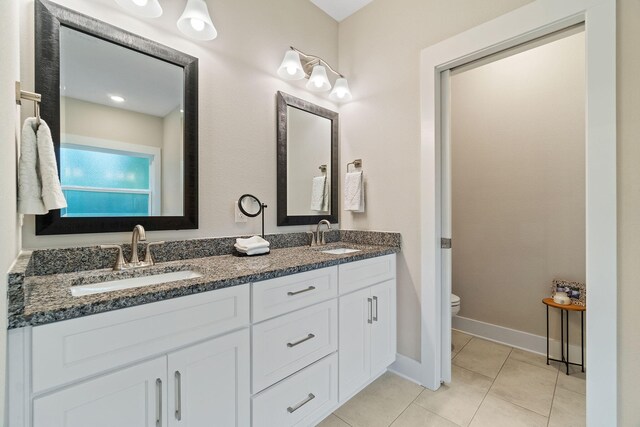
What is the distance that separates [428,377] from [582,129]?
2.09m

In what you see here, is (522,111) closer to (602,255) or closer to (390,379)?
(602,255)

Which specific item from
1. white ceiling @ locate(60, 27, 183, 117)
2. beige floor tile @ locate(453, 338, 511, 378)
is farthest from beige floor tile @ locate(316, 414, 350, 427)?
white ceiling @ locate(60, 27, 183, 117)

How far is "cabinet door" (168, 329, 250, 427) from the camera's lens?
939 millimetres

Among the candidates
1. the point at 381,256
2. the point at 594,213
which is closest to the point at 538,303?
the point at 594,213

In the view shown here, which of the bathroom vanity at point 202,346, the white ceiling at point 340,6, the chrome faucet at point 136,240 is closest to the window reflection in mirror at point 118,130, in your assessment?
the chrome faucet at point 136,240

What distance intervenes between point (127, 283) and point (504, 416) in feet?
6.68

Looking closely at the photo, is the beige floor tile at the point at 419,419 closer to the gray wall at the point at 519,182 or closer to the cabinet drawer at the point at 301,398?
the cabinet drawer at the point at 301,398

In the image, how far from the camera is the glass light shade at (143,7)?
127 cm

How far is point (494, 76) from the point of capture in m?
2.51

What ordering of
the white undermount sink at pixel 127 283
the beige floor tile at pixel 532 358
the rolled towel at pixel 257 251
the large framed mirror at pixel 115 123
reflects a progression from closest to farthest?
the white undermount sink at pixel 127 283, the large framed mirror at pixel 115 123, the rolled towel at pixel 257 251, the beige floor tile at pixel 532 358

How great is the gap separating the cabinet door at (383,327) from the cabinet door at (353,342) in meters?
0.06

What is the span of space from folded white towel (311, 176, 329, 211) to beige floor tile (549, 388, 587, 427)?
6.01ft

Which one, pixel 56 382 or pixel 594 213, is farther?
pixel 594 213

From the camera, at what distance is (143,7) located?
4.25 feet
